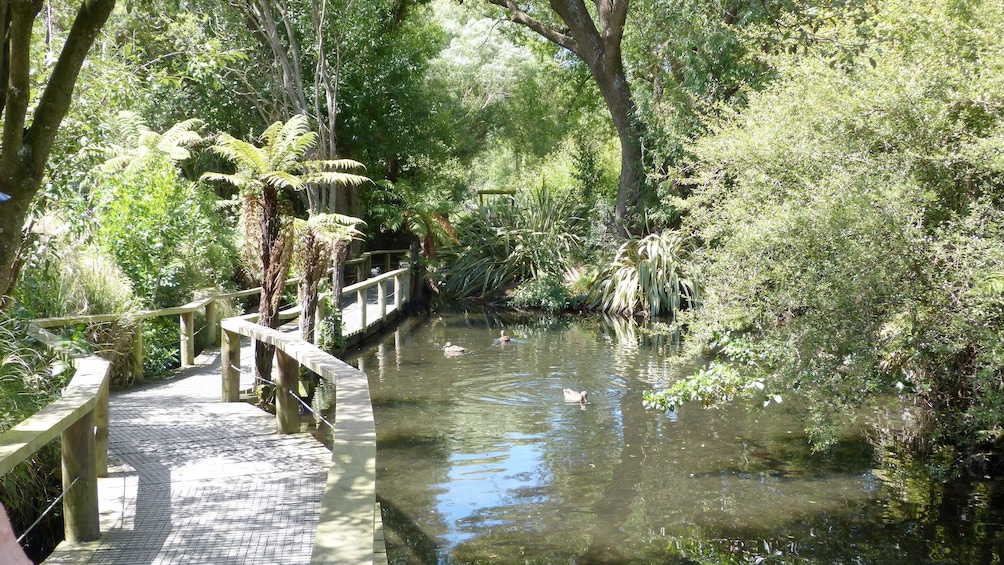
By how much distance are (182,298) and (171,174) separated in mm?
2082

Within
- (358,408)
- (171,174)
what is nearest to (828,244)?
(358,408)

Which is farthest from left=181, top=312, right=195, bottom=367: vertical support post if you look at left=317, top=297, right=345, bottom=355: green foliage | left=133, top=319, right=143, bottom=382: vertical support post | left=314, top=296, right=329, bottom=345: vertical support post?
left=317, top=297, right=345, bottom=355: green foliage

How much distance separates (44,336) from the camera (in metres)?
6.25

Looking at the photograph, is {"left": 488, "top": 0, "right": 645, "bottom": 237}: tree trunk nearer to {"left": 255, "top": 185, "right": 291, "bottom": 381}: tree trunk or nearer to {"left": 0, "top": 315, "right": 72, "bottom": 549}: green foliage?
{"left": 255, "top": 185, "right": 291, "bottom": 381}: tree trunk

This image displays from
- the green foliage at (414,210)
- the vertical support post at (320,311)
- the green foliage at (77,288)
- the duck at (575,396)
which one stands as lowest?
the duck at (575,396)

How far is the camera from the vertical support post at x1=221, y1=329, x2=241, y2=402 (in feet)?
24.2

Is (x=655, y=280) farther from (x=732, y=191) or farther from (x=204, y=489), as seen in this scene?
(x=204, y=489)

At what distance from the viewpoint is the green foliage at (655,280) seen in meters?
18.1

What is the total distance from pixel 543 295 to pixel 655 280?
2.91 metres

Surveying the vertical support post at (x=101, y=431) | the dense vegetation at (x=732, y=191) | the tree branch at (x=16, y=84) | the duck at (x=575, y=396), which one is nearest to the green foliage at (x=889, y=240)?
the dense vegetation at (x=732, y=191)

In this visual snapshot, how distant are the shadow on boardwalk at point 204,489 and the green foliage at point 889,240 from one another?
13.0ft

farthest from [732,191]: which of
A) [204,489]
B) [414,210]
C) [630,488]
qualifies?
[414,210]

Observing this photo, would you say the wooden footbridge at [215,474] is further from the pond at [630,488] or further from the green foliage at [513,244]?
the green foliage at [513,244]

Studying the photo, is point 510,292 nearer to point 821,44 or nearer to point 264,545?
point 821,44
